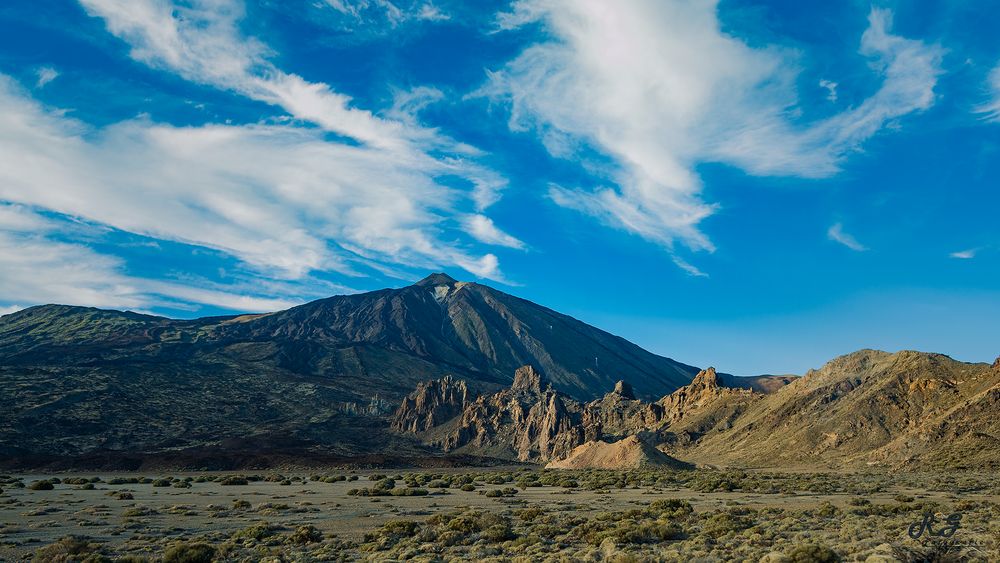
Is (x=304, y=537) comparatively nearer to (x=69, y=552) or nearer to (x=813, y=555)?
(x=69, y=552)

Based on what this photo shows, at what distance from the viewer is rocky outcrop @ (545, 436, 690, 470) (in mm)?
88500

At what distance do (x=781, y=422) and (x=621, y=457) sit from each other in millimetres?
41891

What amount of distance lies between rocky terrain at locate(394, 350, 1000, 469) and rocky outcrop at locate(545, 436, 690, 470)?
0.84 ft

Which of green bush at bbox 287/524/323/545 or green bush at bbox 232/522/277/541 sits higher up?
green bush at bbox 287/524/323/545

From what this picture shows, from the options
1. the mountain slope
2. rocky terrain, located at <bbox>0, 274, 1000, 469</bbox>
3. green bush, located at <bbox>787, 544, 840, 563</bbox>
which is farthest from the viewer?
rocky terrain, located at <bbox>0, 274, 1000, 469</bbox>

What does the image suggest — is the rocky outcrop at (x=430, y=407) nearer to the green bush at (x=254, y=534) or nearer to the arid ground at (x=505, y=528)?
the arid ground at (x=505, y=528)

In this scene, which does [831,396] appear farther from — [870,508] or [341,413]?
[341,413]

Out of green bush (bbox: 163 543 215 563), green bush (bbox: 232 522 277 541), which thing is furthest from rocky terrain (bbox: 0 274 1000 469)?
green bush (bbox: 163 543 215 563)

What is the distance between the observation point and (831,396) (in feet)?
371

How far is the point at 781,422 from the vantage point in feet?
375

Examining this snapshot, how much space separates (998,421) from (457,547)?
87910 mm

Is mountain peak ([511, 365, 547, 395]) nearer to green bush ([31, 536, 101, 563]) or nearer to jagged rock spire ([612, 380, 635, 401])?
jagged rock spire ([612, 380, 635, 401])

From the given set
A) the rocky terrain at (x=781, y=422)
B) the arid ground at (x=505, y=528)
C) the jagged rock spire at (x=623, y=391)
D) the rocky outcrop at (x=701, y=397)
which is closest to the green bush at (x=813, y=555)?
the arid ground at (x=505, y=528)

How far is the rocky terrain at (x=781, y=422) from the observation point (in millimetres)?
83938
